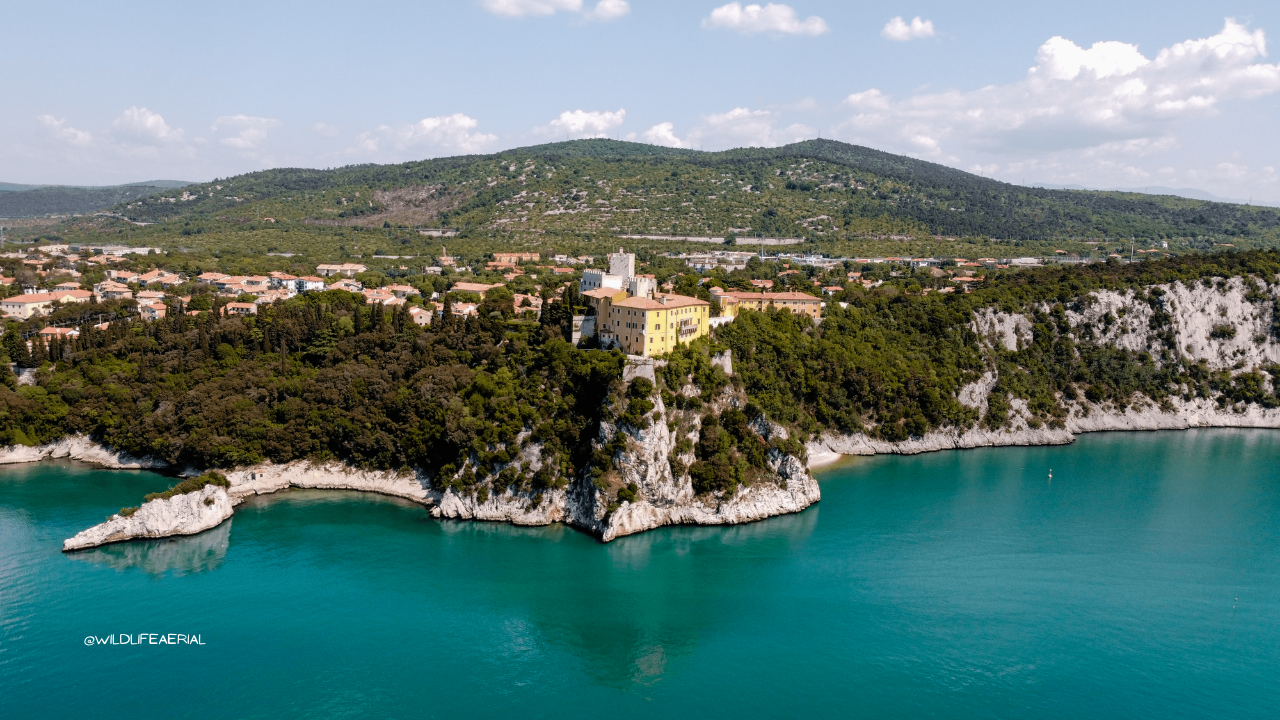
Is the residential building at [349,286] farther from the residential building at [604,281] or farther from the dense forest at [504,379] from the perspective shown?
the residential building at [604,281]

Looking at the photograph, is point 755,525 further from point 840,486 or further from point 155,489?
point 155,489

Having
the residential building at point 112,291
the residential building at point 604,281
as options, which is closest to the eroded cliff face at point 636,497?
the residential building at point 604,281

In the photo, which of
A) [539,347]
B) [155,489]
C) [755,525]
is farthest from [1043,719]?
[155,489]

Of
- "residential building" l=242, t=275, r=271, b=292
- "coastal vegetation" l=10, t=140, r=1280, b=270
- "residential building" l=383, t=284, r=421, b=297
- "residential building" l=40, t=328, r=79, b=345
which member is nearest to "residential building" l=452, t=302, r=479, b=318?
"residential building" l=383, t=284, r=421, b=297

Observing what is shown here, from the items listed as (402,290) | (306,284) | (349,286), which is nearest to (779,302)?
(402,290)

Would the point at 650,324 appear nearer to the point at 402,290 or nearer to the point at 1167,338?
the point at 402,290

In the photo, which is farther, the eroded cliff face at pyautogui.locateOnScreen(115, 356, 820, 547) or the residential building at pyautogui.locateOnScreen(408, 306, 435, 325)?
the residential building at pyautogui.locateOnScreen(408, 306, 435, 325)

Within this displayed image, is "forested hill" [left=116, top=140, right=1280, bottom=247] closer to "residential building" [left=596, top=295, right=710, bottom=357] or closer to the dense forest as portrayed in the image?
the dense forest
